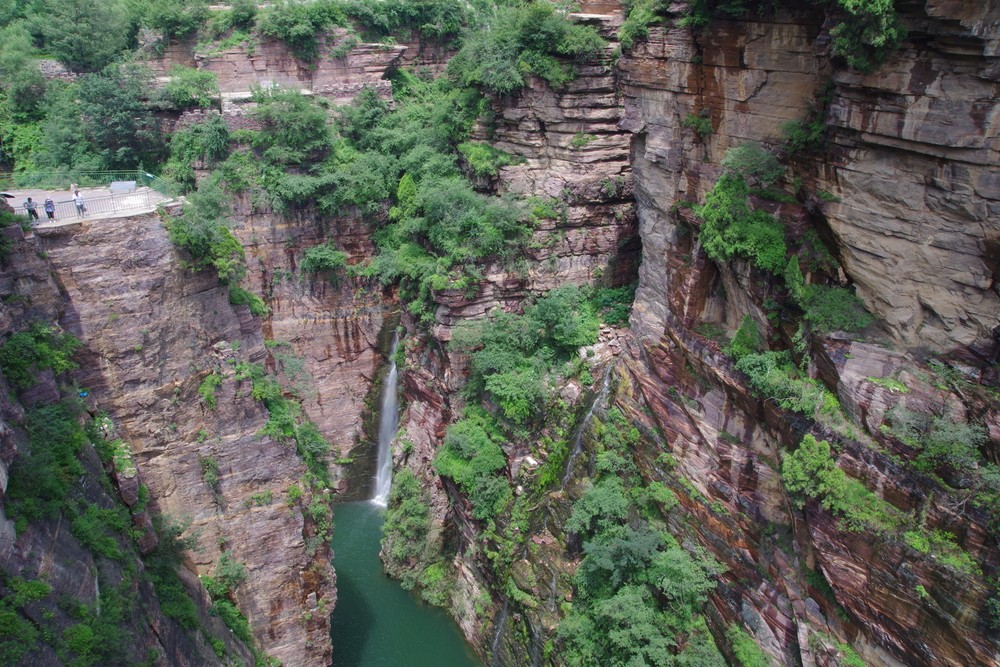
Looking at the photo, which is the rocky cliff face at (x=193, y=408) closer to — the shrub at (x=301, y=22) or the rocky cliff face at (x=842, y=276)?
the rocky cliff face at (x=842, y=276)

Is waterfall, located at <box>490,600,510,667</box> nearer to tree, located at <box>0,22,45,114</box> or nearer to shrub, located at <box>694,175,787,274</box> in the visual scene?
shrub, located at <box>694,175,787,274</box>

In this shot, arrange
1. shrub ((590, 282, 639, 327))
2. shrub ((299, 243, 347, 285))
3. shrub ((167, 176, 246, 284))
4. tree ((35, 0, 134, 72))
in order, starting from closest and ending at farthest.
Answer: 1. shrub ((167, 176, 246, 284))
2. shrub ((590, 282, 639, 327))
3. shrub ((299, 243, 347, 285))
4. tree ((35, 0, 134, 72))

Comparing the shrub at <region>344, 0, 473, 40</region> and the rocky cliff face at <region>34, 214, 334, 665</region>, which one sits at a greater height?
the shrub at <region>344, 0, 473, 40</region>

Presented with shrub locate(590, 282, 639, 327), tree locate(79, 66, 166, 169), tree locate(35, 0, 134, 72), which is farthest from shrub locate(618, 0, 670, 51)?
tree locate(35, 0, 134, 72)

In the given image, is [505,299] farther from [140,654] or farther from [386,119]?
[140,654]

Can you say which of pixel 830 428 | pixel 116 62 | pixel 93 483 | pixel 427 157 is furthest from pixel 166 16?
pixel 830 428

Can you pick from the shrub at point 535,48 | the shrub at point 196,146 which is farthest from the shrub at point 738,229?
the shrub at point 196,146

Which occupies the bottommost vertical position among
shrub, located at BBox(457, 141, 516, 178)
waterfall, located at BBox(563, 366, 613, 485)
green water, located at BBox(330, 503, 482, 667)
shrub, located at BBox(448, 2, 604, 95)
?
green water, located at BBox(330, 503, 482, 667)
